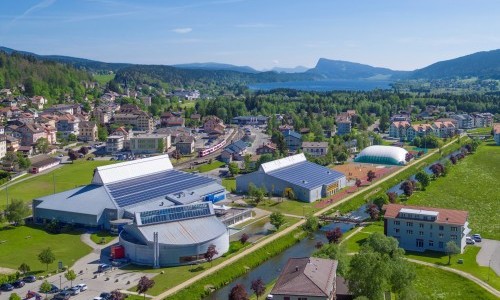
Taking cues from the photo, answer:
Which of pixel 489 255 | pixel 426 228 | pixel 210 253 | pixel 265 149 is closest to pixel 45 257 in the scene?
pixel 210 253

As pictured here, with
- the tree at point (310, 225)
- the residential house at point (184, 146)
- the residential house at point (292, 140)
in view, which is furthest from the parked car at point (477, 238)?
the residential house at point (184, 146)

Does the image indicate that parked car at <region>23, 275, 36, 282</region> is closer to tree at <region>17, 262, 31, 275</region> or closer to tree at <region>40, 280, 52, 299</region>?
tree at <region>17, 262, 31, 275</region>

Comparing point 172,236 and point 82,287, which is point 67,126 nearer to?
point 172,236

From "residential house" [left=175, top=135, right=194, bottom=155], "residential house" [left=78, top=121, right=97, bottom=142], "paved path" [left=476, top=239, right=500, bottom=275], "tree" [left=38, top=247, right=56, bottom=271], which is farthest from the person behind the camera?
"residential house" [left=78, top=121, right=97, bottom=142]

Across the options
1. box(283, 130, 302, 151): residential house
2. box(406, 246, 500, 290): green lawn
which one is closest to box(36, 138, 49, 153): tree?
box(283, 130, 302, 151): residential house

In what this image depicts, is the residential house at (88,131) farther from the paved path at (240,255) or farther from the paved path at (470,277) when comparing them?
the paved path at (470,277)

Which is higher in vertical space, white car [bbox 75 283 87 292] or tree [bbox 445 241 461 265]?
tree [bbox 445 241 461 265]
